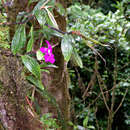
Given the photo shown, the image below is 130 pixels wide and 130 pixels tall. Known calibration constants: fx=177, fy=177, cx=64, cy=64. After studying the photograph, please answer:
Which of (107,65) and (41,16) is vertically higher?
(41,16)

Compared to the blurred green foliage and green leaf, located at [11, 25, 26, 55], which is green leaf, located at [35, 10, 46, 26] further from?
the blurred green foliage

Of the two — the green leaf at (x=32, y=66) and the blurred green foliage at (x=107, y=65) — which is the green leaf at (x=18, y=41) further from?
the blurred green foliage at (x=107, y=65)

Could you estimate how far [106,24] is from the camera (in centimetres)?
212

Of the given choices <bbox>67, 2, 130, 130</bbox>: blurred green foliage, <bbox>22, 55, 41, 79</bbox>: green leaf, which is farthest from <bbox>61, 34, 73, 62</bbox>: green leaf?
<bbox>67, 2, 130, 130</bbox>: blurred green foliage

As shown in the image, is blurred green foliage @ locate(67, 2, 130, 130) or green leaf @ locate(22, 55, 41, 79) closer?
green leaf @ locate(22, 55, 41, 79)

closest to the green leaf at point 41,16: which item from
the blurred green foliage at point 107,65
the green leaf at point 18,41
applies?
the green leaf at point 18,41

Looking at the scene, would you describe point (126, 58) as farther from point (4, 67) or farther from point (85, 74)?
point (4, 67)

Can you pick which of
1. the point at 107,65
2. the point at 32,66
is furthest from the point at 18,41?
the point at 107,65

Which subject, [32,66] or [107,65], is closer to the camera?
[32,66]

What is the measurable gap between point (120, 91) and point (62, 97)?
3.66ft

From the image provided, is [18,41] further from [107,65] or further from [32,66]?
[107,65]

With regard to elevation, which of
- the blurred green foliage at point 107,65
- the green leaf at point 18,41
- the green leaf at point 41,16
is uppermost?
the green leaf at point 41,16

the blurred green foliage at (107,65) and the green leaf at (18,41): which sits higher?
the green leaf at (18,41)

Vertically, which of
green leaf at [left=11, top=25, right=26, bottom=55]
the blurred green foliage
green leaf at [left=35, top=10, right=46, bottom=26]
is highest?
green leaf at [left=35, top=10, right=46, bottom=26]
